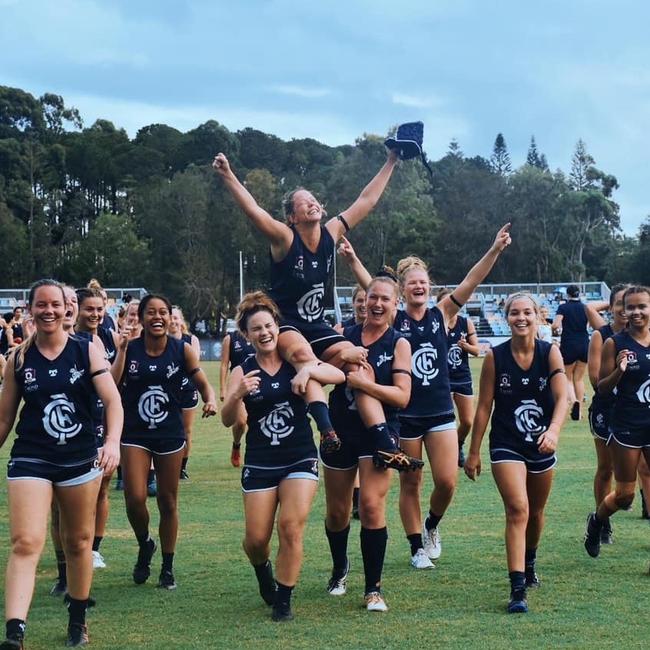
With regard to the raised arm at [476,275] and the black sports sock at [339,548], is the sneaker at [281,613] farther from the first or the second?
the raised arm at [476,275]

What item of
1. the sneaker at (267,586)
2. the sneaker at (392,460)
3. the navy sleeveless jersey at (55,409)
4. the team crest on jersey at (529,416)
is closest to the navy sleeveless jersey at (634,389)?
the team crest on jersey at (529,416)

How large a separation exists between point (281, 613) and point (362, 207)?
316 centimetres

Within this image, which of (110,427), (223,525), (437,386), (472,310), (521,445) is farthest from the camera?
(472,310)

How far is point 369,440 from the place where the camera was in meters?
7.44

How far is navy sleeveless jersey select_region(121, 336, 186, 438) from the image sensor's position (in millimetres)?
8062

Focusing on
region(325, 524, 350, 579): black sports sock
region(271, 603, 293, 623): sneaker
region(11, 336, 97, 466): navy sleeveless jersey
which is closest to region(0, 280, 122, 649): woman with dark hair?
region(11, 336, 97, 466): navy sleeveless jersey

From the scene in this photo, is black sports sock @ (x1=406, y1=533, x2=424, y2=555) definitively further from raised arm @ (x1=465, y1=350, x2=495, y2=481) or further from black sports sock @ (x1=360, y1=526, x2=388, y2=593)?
black sports sock @ (x1=360, y1=526, x2=388, y2=593)

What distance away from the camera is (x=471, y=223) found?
8212 cm

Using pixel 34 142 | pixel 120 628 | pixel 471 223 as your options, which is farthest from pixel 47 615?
pixel 34 142

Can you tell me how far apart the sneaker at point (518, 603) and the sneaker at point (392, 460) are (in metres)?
1.07

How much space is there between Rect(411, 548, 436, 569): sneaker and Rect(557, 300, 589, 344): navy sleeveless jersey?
12578 millimetres

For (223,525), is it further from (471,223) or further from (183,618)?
(471,223)

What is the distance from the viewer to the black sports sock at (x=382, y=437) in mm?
7227

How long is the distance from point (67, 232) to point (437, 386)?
80.6 m
